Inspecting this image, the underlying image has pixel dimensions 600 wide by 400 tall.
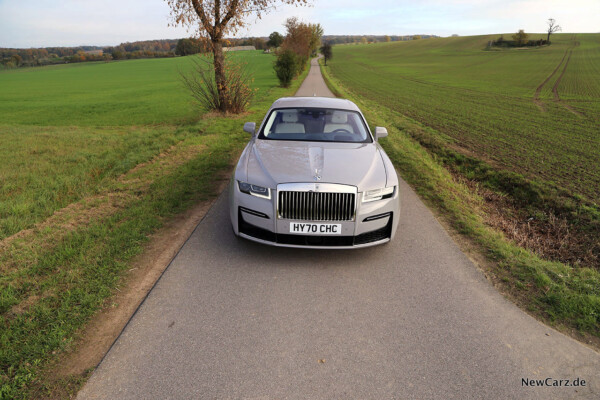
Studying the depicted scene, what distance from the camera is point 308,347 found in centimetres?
277

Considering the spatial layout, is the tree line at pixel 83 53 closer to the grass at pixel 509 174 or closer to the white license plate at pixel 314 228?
the grass at pixel 509 174

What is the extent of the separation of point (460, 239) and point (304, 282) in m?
2.30

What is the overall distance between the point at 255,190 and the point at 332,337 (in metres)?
1.71

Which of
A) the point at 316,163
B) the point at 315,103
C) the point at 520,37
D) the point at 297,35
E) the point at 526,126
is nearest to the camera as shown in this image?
the point at 316,163

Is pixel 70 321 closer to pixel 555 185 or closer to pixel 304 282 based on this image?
pixel 304 282

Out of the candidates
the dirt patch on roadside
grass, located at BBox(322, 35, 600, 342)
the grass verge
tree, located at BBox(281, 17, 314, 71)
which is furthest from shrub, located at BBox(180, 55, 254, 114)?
tree, located at BBox(281, 17, 314, 71)

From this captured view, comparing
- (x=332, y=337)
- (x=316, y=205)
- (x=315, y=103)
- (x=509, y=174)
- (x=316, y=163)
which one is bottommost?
(x=509, y=174)

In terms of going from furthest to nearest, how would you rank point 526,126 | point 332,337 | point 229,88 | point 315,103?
point 526,126
point 229,88
point 315,103
point 332,337

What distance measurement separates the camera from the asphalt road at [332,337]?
242cm

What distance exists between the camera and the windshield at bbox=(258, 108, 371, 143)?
5.13 m

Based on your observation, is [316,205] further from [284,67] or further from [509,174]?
[284,67]

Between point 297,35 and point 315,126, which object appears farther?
point 297,35

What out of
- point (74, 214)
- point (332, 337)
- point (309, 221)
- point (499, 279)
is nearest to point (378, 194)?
point (309, 221)

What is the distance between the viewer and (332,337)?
9.46ft
